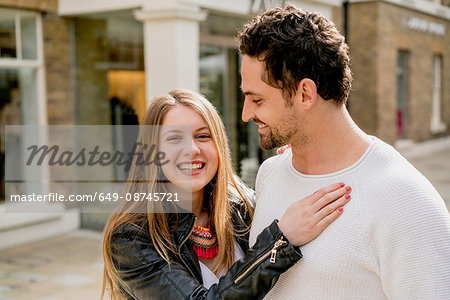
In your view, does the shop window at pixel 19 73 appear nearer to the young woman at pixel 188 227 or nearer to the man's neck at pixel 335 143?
the young woman at pixel 188 227

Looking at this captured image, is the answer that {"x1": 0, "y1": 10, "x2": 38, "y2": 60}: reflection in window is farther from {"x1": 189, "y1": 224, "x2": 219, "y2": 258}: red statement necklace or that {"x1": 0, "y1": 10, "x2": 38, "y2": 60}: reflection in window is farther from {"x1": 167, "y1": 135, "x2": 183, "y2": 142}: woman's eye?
{"x1": 189, "y1": 224, "x2": 219, "y2": 258}: red statement necklace

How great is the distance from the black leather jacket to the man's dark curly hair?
49 centimetres

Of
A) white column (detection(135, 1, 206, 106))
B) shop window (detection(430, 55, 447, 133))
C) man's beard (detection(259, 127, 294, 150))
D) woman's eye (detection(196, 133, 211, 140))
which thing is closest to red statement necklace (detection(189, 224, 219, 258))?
woman's eye (detection(196, 133, 211, 140))

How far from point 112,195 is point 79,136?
3.16ft

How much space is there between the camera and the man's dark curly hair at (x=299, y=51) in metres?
1.61

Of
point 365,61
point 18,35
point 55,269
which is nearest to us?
point 55,269

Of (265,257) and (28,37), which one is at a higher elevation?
(28,37)

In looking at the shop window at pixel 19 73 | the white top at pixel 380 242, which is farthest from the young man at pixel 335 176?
the shop window at pixel 19 73

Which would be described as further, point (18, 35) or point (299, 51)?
point (18, 35)

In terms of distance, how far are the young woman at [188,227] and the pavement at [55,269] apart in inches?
115

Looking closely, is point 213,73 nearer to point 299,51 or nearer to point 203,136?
point 203,136

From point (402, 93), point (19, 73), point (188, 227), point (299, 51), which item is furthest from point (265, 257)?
point (402, 93)

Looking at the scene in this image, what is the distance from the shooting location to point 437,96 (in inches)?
660

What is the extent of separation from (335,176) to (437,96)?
54.7ft
